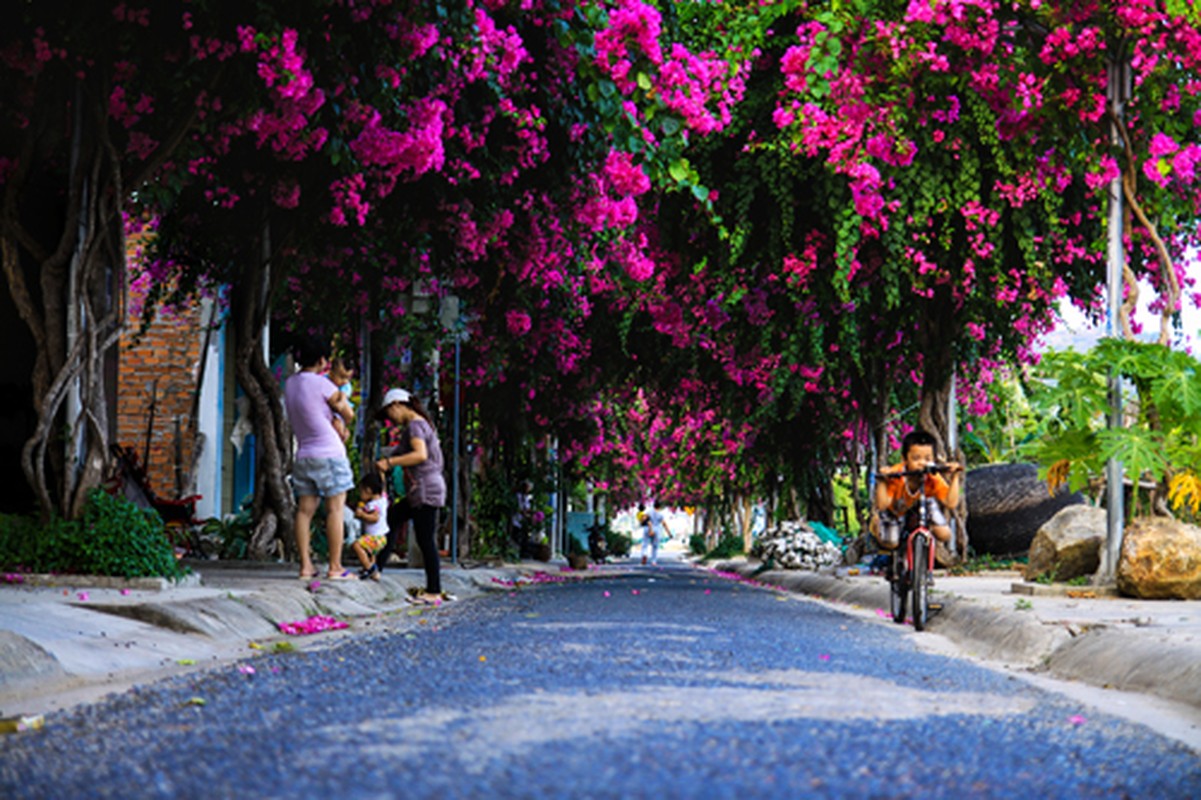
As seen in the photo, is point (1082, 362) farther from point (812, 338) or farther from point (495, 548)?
point (495, 548)

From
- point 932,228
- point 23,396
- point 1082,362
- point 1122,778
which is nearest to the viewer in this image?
point 1122,778

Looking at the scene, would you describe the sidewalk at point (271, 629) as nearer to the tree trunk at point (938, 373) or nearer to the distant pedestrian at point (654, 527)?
the tree trunk at point (938, 373)

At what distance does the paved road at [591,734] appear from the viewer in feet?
11.0

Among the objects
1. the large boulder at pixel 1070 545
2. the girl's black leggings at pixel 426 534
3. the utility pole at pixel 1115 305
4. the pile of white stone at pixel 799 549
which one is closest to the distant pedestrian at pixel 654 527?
the pile of white stone at pixel 799 549

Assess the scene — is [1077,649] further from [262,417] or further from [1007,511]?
[1007,511]

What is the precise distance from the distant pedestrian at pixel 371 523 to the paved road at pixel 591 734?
630 centimetres

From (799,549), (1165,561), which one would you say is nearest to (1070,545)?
(1165,561)

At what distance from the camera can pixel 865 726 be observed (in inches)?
170

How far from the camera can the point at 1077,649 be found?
711cm

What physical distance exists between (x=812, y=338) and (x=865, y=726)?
41.2 feet

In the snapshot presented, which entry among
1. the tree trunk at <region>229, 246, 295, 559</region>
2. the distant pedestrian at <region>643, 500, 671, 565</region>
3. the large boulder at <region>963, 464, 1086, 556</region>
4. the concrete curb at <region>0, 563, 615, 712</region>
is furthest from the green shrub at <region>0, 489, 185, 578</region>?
the distant pedestrian at <region>643, 500, 671, 565</region>

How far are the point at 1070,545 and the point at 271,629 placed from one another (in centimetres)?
736

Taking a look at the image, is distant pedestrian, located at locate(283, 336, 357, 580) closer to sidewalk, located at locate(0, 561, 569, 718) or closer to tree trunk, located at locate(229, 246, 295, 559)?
sidewalk, located at locate(0, 561, 569, 718)

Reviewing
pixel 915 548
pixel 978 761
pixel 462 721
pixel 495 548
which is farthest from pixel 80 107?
pixel 495 548
